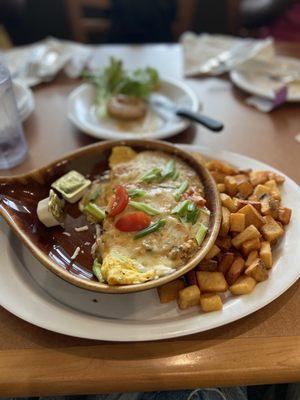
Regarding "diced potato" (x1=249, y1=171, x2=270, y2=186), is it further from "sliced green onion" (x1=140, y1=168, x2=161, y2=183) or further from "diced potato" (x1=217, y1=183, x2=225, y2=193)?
"sliced green onion" (x1=140, y1=168, x2=161, y2=183)

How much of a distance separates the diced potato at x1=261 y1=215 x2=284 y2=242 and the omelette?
14 centimetres

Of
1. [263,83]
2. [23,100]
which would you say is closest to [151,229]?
[23,100]

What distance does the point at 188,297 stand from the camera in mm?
808

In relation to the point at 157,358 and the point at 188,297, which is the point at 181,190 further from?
the point at 157,358

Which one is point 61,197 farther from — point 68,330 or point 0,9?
point 0,9

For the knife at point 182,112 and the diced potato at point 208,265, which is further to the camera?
the knife at point 182,112

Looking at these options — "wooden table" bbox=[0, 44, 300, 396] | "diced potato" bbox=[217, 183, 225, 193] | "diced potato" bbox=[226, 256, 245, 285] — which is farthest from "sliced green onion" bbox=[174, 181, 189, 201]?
"wooden table" bbox=[0, 44, 300, 396]

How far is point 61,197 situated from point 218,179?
0.42 meters

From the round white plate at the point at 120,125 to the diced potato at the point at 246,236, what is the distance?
56 centimetres

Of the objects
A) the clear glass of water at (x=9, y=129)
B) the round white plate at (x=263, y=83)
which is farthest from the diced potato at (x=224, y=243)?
the round white plate at (x=263, y=83)

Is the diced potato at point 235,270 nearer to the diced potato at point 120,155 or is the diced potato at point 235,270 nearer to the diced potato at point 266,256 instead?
the diced potato at point 266,256

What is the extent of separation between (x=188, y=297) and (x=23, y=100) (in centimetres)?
107

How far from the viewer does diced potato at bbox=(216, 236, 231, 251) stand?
2.97 ft

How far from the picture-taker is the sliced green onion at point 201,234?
0.86m
